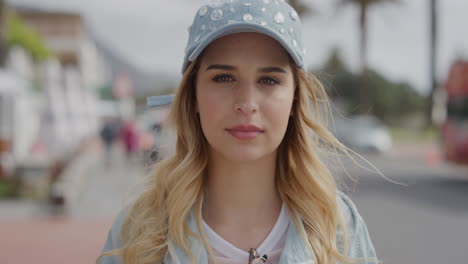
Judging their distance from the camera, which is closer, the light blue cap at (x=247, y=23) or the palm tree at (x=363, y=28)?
the light blue cap at (x=247, y=23)

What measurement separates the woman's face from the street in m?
0.64

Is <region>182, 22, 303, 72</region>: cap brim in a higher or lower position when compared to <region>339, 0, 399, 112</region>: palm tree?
lower

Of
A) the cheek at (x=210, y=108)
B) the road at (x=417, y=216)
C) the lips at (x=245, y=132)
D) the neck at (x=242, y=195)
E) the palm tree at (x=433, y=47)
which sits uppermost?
the palm tree at (x=433, y=47)

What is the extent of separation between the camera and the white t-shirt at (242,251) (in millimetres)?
1628

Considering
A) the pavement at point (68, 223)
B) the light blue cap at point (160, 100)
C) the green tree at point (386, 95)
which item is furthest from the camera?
the green tree at point (386, 95)

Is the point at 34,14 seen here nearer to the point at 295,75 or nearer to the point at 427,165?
the point at 427,165

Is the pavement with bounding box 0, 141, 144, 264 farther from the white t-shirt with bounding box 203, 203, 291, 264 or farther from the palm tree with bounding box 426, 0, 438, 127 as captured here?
the palm tree with bounding box 426, 0, 438, 127

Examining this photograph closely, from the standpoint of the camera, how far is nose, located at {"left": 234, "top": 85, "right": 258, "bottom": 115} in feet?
5.21

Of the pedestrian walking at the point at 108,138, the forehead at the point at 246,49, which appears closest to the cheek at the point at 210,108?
the forehead at the point at 246,49

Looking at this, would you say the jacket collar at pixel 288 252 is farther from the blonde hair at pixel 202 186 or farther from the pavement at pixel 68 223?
the pavement at pixel 68 223

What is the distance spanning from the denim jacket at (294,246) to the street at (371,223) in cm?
43

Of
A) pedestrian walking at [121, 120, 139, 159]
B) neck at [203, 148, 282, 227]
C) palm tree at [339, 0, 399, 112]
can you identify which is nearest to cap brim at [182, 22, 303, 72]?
neck at [203, 148, 282, 227]

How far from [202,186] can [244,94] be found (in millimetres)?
404

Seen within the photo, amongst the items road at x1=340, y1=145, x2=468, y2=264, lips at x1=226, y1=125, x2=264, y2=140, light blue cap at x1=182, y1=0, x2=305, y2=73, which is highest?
light blue cap at x1=182, y1=0, x2=305, y2=73
